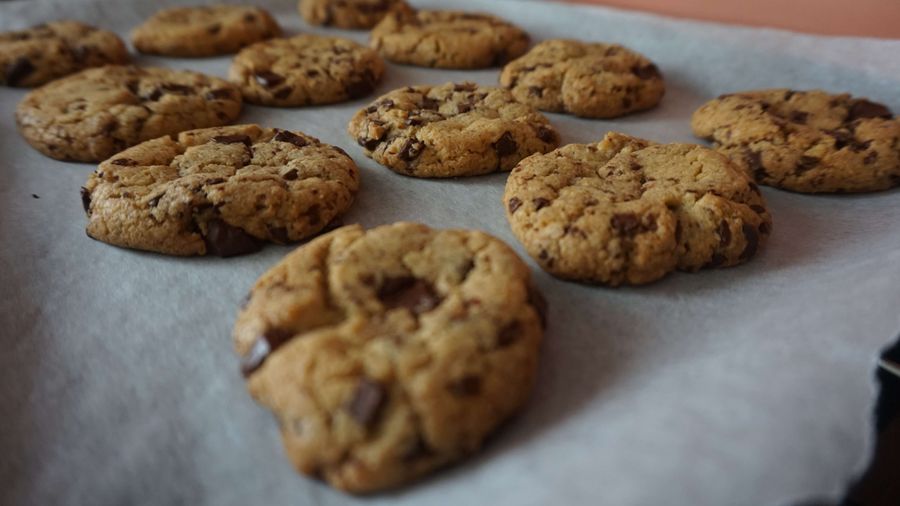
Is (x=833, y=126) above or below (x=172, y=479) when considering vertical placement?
above

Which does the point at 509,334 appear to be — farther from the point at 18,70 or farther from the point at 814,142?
the point at 18,70

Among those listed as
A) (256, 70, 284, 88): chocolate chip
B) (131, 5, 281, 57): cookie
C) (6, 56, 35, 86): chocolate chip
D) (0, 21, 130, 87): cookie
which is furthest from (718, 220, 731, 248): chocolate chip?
(6, 56, 35, 86): chocolate chip

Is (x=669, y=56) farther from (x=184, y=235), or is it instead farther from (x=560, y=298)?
(x=184, y=235)

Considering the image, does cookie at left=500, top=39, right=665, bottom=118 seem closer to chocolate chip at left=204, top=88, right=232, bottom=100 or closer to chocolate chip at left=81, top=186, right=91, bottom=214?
chocolate chip at left=204, top=88, right=232, bottom=100

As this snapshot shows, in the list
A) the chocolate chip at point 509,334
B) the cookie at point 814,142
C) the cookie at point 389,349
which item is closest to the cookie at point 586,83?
the cookie at point 814,142

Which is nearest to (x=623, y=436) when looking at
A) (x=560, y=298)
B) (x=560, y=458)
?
(x=560, y=458)

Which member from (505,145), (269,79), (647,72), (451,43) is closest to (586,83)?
(647,72)

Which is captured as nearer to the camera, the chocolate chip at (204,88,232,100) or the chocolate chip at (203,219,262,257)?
the chocolate chip at (203,219,262,257)
